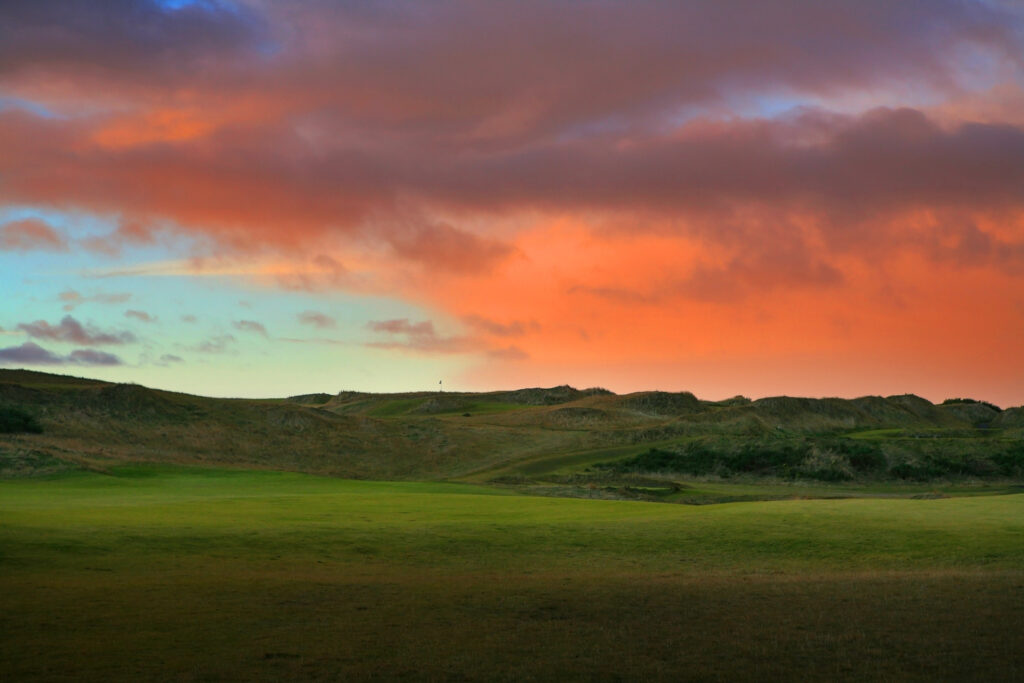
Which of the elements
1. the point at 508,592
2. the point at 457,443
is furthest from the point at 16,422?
the point at 508,592

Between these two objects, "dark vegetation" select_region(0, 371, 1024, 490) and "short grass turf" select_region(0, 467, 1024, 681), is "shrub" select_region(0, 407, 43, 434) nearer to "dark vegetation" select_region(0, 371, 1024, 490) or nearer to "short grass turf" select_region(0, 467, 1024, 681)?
"dark vegetation" select_region(0, 371, 1024, 490)

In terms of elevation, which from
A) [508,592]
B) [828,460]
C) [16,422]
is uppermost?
[16,422]

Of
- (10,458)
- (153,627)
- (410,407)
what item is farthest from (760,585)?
(410,407)

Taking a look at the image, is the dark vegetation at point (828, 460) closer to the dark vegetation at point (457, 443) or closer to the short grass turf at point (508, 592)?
the dark vegetation at point (457, 443)

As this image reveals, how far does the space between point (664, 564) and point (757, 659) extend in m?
12.2

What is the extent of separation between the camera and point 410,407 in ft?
555

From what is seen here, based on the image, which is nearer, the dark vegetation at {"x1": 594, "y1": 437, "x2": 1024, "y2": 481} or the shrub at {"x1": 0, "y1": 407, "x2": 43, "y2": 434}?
the shrub at {"x1": 0, "y1": 407, "x2": 43, "y2": 434}

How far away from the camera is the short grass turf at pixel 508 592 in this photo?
16.8m

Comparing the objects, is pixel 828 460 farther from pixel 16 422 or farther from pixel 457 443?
pixel 16 422

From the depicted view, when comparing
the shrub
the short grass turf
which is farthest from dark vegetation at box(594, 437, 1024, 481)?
the shrub

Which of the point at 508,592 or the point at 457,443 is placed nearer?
the point at 508,592

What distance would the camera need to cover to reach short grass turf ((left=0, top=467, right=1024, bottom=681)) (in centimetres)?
1681

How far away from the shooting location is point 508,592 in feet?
78.7

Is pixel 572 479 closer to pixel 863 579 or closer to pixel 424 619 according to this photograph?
pixel 863 579
